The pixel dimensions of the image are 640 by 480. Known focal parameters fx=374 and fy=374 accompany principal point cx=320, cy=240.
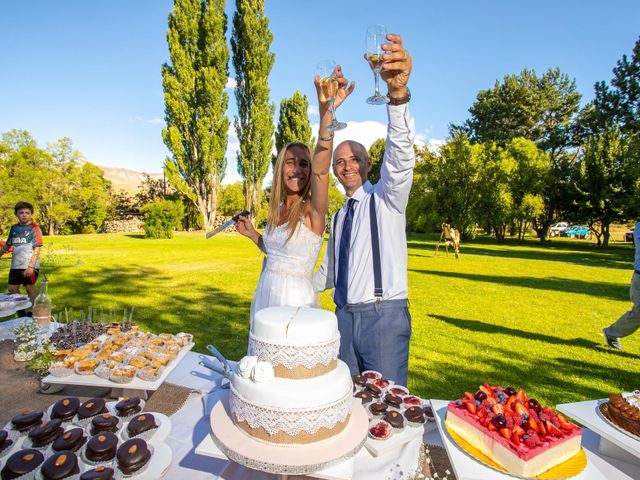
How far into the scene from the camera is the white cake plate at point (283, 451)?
1.43m

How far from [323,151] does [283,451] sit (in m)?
1.59

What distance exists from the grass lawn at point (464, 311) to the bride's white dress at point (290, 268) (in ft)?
11.0

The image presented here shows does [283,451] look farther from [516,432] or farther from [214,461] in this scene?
[516,432]

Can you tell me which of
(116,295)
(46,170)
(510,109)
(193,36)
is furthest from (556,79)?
(46,170)

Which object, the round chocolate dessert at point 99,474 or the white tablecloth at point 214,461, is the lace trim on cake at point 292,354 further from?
the round chocolate dessert at point 99,474

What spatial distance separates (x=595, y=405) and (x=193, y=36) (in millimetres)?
38700

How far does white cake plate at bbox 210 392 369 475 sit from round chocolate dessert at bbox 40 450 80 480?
0.57 m

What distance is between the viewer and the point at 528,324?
29.6 ft

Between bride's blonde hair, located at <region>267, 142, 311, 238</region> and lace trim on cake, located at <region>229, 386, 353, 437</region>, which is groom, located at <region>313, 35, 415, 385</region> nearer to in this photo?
bride's blonde hair, located at <region>267, 142, 311, 238</region>

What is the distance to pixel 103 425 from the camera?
186 cm

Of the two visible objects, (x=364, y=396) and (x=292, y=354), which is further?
(x=364, y=396)

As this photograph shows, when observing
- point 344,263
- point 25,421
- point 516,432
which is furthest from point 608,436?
point 25,421

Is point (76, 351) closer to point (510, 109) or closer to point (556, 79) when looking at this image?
point (510, 109)

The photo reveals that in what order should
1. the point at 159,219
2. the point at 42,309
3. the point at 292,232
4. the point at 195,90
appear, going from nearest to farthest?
the point at 292,232
the point at 42,309
the point at 159,219
the point at 195,90
